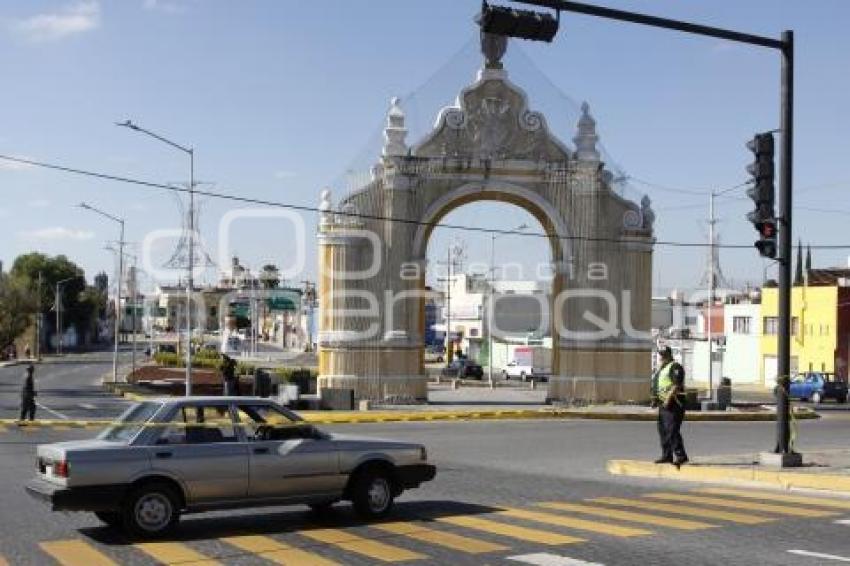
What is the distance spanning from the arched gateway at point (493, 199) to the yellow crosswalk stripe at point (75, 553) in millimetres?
27910

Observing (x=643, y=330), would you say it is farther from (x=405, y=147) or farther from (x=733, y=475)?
(x=733, y=475)

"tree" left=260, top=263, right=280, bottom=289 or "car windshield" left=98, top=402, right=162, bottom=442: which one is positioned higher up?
"tree" left=260, top=263, right=280, bottom=289

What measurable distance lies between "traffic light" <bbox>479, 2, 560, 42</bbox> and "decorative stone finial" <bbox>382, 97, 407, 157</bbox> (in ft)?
79.2

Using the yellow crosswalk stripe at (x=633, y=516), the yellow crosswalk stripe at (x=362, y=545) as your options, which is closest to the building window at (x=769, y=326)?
the yellow crosswalk stripe at (x=633, y=516)

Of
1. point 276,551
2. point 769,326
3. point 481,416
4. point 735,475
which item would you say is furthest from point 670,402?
point 769,326

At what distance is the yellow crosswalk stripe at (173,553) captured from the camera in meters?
10.8

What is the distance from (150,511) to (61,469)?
1.02 metres

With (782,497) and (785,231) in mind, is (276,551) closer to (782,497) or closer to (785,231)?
(782,497)

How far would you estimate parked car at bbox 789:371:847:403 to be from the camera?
57.3 meters

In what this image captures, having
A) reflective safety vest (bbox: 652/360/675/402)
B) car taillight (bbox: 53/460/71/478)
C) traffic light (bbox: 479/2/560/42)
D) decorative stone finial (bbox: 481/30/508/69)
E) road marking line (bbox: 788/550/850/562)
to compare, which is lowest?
road marking line (bbox: 788/550/850/562)

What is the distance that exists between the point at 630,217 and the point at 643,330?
4.10m

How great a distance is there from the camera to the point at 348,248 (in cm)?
3988

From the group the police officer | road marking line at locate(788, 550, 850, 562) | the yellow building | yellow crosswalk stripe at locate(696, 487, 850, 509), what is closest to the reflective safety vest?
the police officer

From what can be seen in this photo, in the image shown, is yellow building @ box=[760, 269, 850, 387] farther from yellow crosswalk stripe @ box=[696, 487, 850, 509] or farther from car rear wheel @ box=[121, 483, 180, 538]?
car rear wheel @ box=[121, 483, 180, 538]
